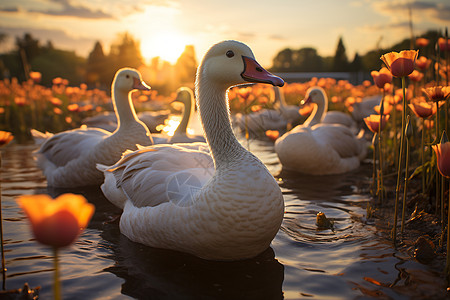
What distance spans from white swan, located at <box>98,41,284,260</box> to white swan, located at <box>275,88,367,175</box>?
126 inches

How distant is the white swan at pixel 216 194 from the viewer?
9.69 feet

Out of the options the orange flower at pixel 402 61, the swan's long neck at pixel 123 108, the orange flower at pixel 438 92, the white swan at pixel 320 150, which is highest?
the orange flower at pixel 402 61

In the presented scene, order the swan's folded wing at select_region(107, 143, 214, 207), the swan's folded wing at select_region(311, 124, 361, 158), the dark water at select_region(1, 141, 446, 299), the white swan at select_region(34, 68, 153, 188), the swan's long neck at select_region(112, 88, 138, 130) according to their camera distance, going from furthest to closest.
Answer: the swan's folded wing at select_region(311, 124, 361, 158), the swan's long neck at select_region(112, 88, 138, 130), the white swan at select_region(34, 68, 153, 188), the swan's folded wing at select_region(107, 143, 214, 207), the dark water at select_region(1, 141, 446, 299)

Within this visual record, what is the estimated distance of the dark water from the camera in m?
2.88

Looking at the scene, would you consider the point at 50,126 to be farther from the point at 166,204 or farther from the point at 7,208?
the point at 166,204

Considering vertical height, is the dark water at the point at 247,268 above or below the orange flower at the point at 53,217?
below

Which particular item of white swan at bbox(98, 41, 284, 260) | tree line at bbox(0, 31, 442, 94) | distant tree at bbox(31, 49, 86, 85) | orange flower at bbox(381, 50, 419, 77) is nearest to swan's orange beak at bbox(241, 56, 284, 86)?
white swan at bbox(98, 41, 284, 260)

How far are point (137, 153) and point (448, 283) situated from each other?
3.16 meters

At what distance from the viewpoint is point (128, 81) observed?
20.3ft

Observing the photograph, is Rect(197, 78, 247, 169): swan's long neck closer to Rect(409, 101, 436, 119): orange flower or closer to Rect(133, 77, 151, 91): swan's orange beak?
Rect(409, 101, 436, 119): orange flower

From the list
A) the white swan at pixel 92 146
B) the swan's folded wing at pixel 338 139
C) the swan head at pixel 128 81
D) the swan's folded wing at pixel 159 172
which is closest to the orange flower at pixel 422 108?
the swan's folded wing at pixel 159 172

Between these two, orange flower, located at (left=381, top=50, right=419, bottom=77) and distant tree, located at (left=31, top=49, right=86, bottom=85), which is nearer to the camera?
orange flower, located at (left=381, top=50, right=419, bottom=77)

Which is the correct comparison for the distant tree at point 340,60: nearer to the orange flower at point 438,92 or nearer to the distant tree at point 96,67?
the distant tree at point 96,67

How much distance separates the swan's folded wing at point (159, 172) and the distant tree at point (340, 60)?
4247 cm
